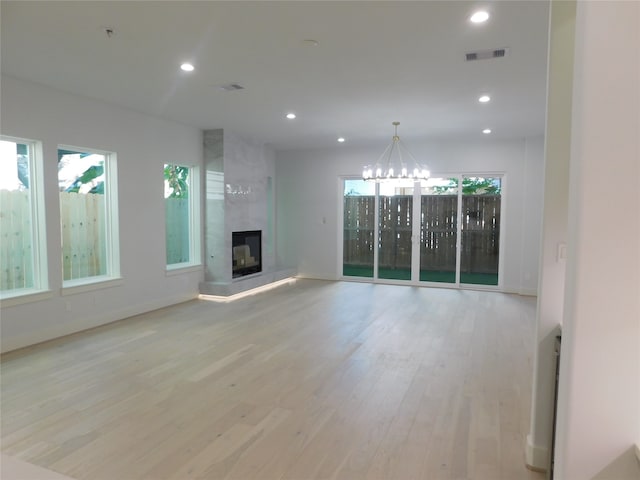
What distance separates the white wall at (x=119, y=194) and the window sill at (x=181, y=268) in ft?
0.17

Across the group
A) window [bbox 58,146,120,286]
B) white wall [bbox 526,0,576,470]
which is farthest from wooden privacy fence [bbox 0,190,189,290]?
white wall [bbox 526,0,576,470]

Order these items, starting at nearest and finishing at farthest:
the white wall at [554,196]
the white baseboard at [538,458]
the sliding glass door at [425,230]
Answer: the white wall at [554,196] → the white baseboard at [538,458] → the sliding glass door at [425,230]

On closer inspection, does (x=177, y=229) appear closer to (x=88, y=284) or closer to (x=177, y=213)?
(x=177, y=213)

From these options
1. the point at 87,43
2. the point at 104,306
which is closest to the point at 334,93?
the point at 87,43

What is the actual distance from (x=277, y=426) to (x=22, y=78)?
4385 mm

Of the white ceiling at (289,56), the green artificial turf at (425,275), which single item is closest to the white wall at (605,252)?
the white ceiling at (289,56)

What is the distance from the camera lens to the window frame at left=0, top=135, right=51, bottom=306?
4.66m

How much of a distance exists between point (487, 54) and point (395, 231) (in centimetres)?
536

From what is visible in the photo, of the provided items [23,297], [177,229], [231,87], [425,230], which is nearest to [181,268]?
[177,229]

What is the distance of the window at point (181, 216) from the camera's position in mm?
→ 6656

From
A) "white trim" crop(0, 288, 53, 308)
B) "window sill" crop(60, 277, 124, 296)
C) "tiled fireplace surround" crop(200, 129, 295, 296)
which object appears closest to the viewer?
"white trim" crop(0, 288, 53, 308)

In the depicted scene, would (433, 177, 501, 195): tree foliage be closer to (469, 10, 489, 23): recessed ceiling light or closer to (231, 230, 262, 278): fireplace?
(231, 230, 262, 278): fireplace

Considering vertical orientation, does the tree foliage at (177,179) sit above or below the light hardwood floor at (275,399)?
above

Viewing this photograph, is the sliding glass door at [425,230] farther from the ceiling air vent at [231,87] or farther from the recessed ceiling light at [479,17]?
the recessed ceiling light at [479,17]
